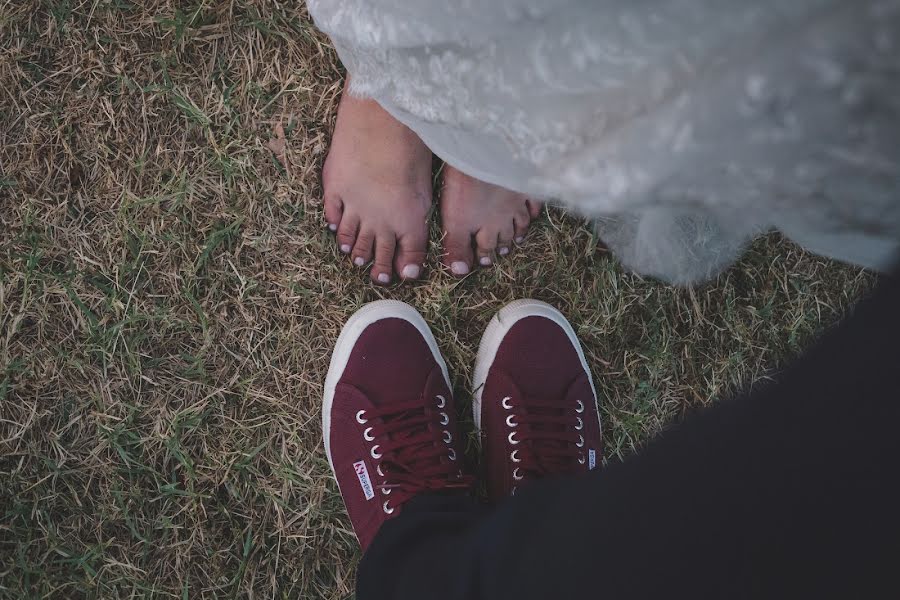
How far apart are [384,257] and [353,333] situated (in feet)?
0.47

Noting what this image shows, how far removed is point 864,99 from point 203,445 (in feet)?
3.39

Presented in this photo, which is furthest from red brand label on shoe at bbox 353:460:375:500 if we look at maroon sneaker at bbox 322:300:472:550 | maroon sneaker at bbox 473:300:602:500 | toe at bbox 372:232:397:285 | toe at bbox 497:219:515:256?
toe at bbox 497:219:515:256

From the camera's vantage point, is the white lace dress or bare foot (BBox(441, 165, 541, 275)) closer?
the white lace dress

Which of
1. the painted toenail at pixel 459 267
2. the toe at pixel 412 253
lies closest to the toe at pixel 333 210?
the toe at pixel 412 253

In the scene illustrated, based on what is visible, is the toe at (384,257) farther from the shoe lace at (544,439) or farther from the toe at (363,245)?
the shoe lace at (544,439)

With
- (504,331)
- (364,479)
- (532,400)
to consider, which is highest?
(504,331)

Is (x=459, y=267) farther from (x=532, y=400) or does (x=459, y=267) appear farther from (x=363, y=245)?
(x=532, y=400)

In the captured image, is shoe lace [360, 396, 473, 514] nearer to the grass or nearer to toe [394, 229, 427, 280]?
the grass

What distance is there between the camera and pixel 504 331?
1.04 metres

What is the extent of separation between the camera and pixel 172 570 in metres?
1.03

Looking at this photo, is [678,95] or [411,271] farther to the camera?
[411,271]

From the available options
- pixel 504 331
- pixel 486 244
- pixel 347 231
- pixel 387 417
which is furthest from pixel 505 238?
pixel 387 417

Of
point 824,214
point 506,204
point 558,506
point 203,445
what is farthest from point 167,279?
point 824,214

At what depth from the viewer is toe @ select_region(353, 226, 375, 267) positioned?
3.35ft
